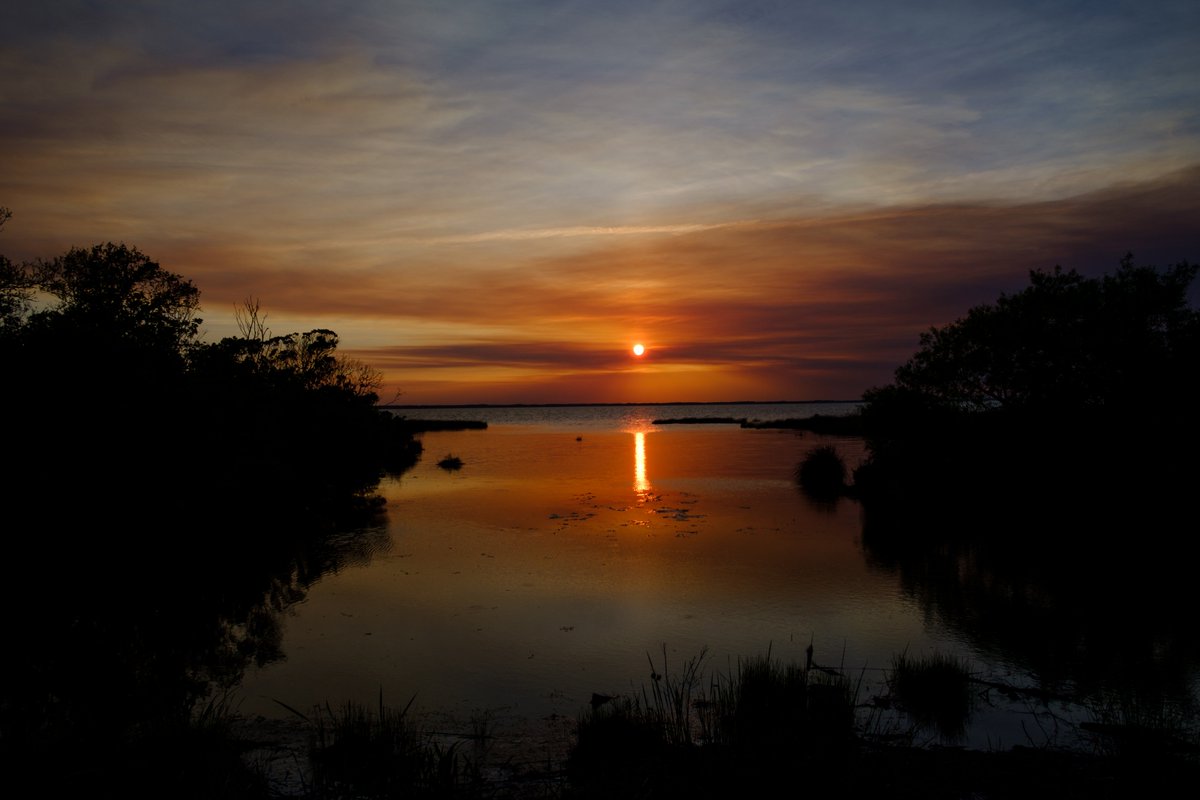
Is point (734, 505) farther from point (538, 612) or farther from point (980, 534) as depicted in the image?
point (538, 612)

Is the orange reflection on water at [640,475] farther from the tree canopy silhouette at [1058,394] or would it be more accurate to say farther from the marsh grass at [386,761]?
the marsh grass at [386,761]

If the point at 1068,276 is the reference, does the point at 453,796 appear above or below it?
below

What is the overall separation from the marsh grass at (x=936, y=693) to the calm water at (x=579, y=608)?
41cm

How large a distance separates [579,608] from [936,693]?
8.69 metres

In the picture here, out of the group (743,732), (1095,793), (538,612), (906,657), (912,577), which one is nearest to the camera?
(1095,793)

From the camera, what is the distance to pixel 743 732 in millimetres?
8844

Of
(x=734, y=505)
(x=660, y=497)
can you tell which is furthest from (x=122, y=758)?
(x=660, y=497)

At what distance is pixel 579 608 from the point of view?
18.5 m

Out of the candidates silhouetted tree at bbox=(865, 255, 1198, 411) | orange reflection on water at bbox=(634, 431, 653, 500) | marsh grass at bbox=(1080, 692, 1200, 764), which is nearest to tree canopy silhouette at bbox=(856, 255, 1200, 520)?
silhouetted tree at bbox=(865, 255, 1198, 411)

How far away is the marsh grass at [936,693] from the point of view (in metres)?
11.0

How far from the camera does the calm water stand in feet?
43.6

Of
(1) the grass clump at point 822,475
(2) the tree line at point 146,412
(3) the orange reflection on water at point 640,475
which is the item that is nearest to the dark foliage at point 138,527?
(2) the tree line at point 146,412

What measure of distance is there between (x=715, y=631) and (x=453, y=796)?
381 inches

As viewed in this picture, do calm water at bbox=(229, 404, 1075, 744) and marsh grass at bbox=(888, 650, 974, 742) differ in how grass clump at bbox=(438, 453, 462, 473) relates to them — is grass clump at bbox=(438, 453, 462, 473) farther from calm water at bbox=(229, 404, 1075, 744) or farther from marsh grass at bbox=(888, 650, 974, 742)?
marsh grass at bbox=(888, 650, 974, 742)
